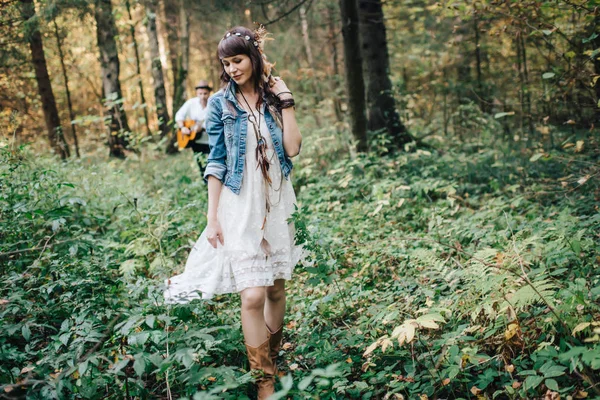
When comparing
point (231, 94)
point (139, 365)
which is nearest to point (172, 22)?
point (231, 94)

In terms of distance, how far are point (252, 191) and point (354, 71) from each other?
16.2 ft

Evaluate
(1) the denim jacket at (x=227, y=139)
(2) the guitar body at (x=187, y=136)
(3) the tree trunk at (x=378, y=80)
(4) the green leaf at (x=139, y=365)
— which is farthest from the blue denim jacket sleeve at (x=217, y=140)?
(3) the tree trunk at (x=378, y=80)

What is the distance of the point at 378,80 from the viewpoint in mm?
7961

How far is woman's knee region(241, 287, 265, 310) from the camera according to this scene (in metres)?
2.73

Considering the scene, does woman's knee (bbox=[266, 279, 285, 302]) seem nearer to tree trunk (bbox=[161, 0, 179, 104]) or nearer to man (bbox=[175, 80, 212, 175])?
man (bbox=[175, 80, 212, 175])

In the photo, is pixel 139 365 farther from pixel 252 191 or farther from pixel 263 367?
pixel 252 191

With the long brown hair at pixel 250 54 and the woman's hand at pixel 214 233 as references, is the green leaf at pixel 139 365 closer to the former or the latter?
the woman's hand at pixel 214 233

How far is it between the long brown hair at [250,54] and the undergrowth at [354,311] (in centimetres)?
93

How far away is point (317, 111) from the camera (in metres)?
13.5

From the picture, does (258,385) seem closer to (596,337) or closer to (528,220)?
(596,337)

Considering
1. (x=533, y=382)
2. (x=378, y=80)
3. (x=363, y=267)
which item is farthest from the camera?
(x=378, y=80)

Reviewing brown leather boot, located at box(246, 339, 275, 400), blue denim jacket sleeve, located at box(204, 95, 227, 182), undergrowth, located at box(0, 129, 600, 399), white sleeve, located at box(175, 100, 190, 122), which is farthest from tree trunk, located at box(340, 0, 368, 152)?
brown leather boot, located at box(246, 339, 275, 400)

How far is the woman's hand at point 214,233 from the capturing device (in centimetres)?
291

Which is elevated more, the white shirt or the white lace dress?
the white shirt
